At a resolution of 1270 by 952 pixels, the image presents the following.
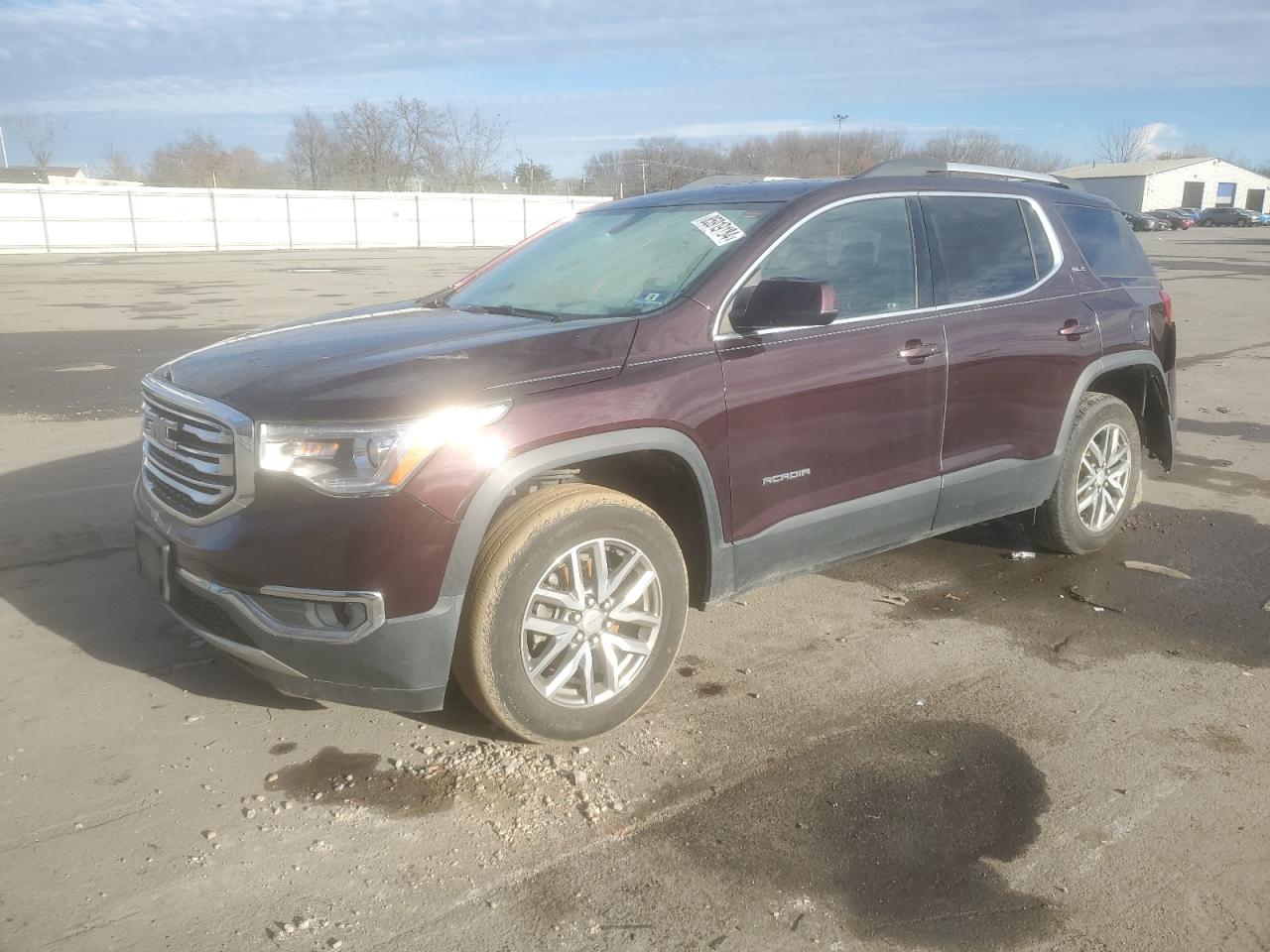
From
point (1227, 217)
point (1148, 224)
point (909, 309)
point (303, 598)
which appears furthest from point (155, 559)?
point (1227, 217)

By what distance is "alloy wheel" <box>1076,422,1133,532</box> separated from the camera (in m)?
5.30

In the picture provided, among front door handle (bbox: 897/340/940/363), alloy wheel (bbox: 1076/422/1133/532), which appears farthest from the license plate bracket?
alloy wheel (bbox: 1076/422/1133/532)

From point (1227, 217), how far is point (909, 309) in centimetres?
8613

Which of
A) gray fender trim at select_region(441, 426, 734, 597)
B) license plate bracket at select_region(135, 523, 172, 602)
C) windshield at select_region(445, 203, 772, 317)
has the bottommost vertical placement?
license plate bracket at select_region(135, 523, 172, 602)

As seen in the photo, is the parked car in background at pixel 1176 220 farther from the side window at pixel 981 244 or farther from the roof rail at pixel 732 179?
the roof rail at pixel 732 179

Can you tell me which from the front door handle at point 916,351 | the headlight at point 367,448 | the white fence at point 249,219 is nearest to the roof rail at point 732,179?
the front door handle at point 916,351

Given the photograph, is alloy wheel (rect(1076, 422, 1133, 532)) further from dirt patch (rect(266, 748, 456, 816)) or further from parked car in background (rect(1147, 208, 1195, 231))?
parked car in background (rect(1147, 208, 1195, 231))

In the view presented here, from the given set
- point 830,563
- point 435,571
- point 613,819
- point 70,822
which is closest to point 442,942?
point 613,819

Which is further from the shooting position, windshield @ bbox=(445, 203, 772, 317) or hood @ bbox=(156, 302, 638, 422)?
windshield @ bbox=(445, 203, 772, 317)

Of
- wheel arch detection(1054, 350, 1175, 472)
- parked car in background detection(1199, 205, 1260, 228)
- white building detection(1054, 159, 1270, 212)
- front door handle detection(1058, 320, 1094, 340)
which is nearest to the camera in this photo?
front door handle detection(1058, 320, 1094, 340)

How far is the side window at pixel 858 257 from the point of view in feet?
13.2

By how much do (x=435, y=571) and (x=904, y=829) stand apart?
1.59 meters

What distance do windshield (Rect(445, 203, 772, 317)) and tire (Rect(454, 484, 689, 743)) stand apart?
0.85 m

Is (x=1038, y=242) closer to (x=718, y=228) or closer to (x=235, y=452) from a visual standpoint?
(x=718, y=228)
